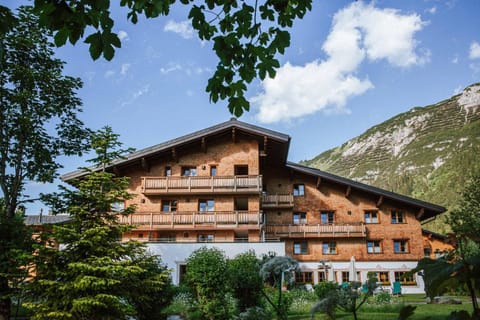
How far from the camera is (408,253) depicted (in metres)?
29.3

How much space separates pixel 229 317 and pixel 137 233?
15.5 meters

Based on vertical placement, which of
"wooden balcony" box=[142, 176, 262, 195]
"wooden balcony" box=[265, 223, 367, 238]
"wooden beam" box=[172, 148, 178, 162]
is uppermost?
"wooden beam" box=[172, 148, 178, 162]

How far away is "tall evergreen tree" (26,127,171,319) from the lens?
12.4 metres

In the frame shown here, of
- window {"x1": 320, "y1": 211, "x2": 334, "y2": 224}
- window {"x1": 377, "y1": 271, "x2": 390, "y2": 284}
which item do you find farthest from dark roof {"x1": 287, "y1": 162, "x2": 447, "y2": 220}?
window {"x1": 377, "y1": 271, "x2": 390, "y2": 284}

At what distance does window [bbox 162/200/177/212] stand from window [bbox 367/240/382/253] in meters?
14.3

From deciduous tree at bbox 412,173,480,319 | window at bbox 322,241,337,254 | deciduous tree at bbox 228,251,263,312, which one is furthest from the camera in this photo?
window at bbox 322,241,337,254

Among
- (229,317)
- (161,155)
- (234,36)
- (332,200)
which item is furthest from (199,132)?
(234,36)

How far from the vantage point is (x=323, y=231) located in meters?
29.0

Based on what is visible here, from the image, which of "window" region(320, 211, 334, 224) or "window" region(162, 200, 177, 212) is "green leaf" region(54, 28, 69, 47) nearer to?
"window" region(162, 200, 177, 212)

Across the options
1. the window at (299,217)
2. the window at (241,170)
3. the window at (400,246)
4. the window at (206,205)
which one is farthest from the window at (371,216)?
the window at (206,205)

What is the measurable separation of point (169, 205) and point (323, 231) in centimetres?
1109

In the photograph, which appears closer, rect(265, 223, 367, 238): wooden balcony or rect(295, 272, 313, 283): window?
rect(295, 272, 313, 283): window

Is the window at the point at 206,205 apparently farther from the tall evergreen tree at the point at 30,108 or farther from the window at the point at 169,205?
the tall evergreen tree at the point at 30,108

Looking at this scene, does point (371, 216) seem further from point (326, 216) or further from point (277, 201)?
point (277, 201)
